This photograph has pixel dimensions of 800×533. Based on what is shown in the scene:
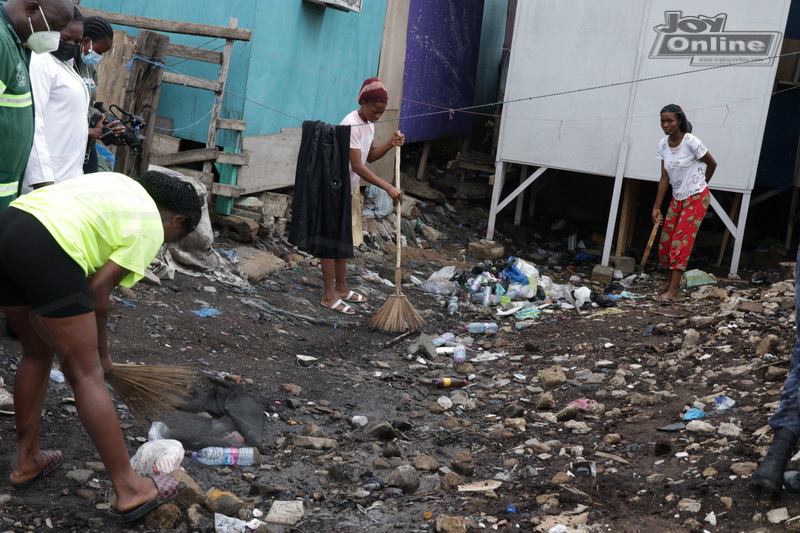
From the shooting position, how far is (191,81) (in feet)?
23.9

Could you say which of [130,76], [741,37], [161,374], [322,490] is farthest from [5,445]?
[741,37]

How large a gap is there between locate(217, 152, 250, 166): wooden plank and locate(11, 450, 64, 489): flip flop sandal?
4819mm

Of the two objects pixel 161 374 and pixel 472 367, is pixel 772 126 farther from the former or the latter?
pixel 161 374

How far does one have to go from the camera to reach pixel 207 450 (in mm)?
3611

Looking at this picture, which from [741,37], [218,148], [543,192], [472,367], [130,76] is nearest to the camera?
[472,367]

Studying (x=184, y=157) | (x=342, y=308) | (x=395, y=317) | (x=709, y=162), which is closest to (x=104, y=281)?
(x=395, y=317)

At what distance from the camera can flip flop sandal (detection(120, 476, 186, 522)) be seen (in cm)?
286

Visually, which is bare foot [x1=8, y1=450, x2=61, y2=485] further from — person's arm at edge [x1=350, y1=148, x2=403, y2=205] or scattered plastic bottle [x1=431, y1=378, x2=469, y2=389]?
person's arm at edge [x1=350, y1=148, x2=403, y2=205]

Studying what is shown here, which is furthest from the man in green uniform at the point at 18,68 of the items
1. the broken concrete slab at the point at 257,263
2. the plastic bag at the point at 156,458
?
the broken concrete slab at the point at 257,263

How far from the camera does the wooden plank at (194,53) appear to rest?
7.30m

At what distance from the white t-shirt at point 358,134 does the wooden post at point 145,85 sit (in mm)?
1515

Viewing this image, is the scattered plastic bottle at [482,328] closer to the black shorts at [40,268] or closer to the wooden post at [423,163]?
the black shorts at [40,268]

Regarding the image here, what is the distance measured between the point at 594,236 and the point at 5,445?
926 cm

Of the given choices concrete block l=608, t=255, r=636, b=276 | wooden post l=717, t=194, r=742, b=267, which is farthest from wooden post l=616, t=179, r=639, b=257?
wooden post l=717, t=194, r=742, b=267
